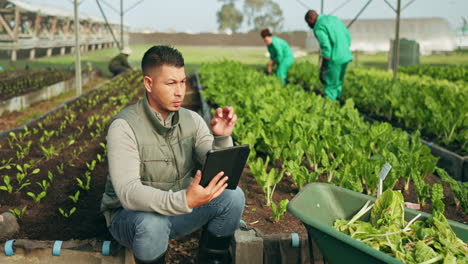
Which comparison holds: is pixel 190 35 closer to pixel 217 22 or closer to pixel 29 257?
pixel 217 22

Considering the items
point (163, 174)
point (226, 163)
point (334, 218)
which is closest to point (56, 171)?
point (163, 174)

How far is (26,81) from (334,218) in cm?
928

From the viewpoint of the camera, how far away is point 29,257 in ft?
8.78

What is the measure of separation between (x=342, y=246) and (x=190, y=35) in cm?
4592

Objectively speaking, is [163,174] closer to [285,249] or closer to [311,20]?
[285,249]

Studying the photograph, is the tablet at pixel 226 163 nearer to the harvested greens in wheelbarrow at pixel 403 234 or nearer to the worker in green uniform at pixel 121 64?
the harvested greens in wheelbarrow at pixel 403 234

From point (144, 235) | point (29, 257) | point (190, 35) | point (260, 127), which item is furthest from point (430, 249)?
point (190, 35)

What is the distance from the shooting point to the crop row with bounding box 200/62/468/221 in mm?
3447

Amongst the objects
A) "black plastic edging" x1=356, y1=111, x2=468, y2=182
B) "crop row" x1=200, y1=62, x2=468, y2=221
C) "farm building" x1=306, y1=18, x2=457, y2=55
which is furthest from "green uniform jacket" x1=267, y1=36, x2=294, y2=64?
"farm building" x1=306, y1=18, x2=457, y2=55

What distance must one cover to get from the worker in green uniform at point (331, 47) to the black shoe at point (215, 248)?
18.6 feet

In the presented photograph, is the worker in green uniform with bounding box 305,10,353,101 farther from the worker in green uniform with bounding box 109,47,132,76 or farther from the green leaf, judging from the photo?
the worker in green uniform with bounding box 109,47,132,76

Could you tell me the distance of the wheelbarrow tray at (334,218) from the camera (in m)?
1.79

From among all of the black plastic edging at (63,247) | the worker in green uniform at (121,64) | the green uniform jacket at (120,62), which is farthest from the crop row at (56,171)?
the green uniform jacket at (120,62)

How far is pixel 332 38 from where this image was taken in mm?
7941
